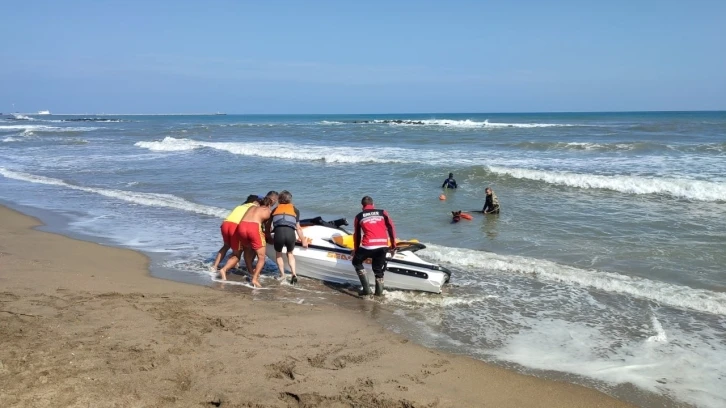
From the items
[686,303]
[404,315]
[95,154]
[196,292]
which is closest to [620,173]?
[686,303]

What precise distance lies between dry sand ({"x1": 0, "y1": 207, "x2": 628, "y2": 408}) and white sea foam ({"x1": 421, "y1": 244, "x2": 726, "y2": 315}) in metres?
3.10

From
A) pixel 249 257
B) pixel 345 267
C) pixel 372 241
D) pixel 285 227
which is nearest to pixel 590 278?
pixel 372 241

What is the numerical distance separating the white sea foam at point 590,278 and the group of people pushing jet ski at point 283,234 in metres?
1.99

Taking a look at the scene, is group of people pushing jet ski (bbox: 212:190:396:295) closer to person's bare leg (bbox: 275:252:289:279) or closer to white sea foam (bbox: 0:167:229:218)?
person's bare leg (bbox: 275:252:289:279)

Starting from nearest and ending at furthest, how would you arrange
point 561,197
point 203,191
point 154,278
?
point 154,278 < point 561,197 < point 203,191

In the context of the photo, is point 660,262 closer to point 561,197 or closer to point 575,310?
point 575,310

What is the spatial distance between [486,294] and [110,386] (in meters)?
4.90

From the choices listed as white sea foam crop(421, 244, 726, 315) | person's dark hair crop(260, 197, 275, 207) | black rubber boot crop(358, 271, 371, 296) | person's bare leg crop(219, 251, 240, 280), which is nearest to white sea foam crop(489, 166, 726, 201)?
white sea foam crop(421, 244, 726, 315)

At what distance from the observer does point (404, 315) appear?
22.4 ft

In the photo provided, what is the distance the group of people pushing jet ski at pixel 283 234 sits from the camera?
7.54 metres

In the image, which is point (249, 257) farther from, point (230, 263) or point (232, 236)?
point (232, 236)

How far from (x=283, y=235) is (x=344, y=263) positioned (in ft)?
3.25

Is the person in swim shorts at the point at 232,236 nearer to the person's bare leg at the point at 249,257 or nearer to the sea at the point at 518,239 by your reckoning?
the person's bare leg at the point at 249,257

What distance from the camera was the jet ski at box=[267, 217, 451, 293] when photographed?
754cm
